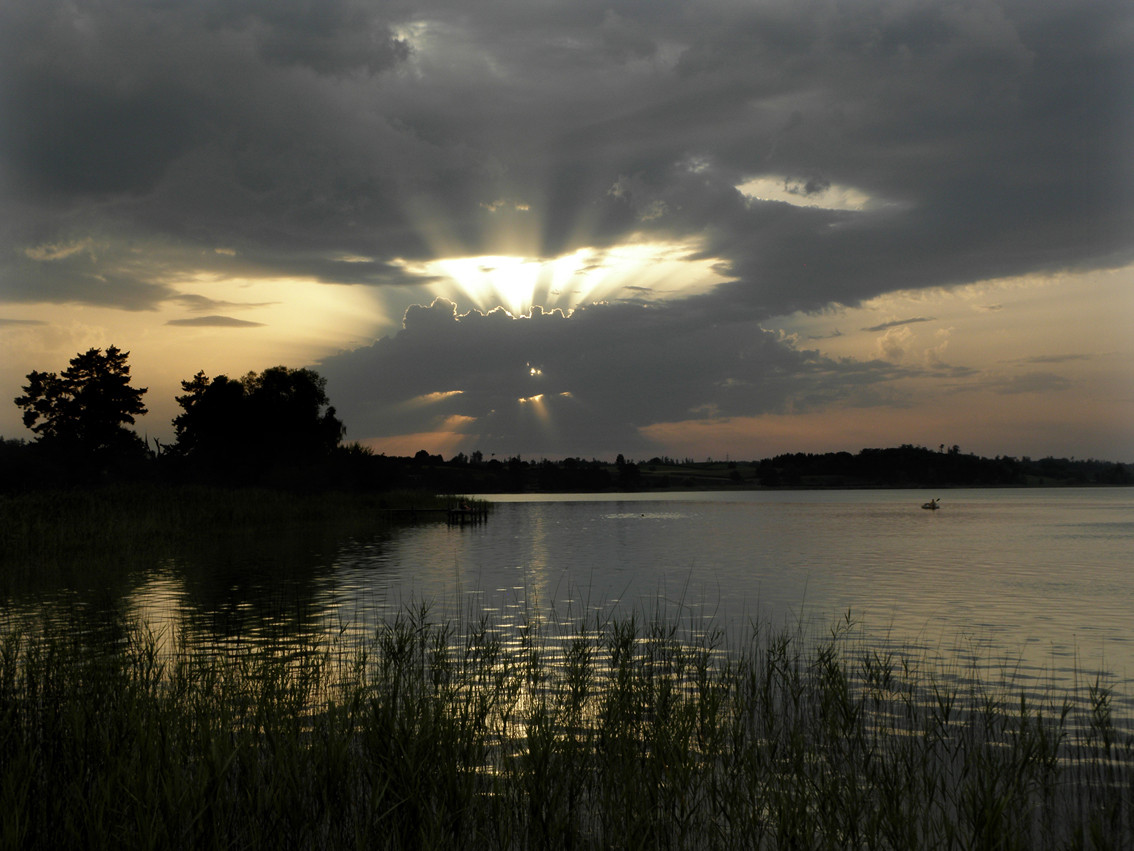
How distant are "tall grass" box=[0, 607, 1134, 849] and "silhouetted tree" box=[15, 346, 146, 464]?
93385 millimetres

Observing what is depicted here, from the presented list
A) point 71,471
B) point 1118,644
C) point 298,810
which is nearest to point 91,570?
point 298,810

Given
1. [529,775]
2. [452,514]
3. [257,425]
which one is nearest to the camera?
[529,775]

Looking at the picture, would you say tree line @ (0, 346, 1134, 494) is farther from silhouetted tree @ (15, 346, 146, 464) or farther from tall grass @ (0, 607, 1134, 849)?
tall grass @ (0, 607, 1134, 849)

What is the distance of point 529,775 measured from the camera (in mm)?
8281

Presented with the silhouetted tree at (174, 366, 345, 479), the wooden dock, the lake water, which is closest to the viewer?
the lake water

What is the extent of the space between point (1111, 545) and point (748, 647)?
165ft

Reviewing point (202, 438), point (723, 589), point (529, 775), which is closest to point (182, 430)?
point (202, 438)

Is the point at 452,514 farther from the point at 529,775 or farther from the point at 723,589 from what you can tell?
the point at 529,775

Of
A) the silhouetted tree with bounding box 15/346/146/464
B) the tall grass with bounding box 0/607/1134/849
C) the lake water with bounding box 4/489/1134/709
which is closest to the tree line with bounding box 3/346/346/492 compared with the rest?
the silhouetted tree with bounding box 15/346/146/464

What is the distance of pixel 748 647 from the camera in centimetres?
1825

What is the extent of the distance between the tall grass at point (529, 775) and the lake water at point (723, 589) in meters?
7.18

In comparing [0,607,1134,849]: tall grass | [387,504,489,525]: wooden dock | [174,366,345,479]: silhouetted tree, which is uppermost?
[174,366,345,479]: silhouetted tree

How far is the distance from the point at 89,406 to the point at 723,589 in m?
90.4

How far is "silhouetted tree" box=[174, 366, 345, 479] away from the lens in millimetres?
99562
